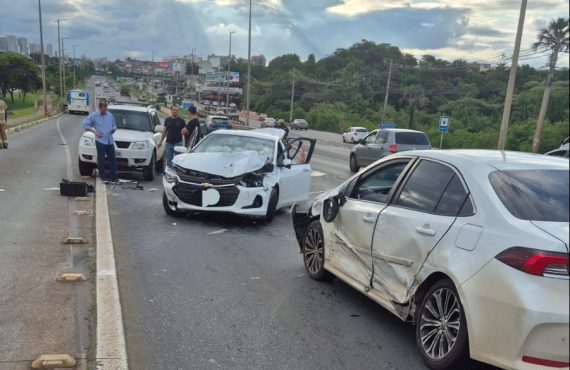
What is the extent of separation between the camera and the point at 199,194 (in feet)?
27.3

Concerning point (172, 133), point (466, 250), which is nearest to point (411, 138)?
point (172, 133)

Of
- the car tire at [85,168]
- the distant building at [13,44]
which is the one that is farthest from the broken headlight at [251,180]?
the distant building at [13,44]

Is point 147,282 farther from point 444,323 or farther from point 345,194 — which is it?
point 444,323

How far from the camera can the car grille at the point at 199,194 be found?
8273 mm

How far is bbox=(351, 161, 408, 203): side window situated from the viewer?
16.0ft

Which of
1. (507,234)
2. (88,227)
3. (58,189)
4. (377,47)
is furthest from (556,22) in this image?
(377,47)

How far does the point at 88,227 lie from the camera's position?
7832mm

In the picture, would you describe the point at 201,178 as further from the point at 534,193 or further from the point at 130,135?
the point at 534,193

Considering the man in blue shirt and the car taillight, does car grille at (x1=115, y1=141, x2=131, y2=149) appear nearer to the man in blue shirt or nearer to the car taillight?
the man in blue shirt

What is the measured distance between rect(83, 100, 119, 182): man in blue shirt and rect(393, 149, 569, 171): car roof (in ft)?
28.5

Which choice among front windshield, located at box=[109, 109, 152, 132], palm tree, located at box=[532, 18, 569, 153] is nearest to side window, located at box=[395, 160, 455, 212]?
palm tree, located at box=[532, 18, 569, 153]

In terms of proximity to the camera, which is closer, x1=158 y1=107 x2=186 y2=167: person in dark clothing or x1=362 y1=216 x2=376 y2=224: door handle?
x1=362 y1=216 x2=376 y2=224: door handle

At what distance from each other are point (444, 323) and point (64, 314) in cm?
305

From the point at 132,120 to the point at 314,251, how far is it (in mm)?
9346
